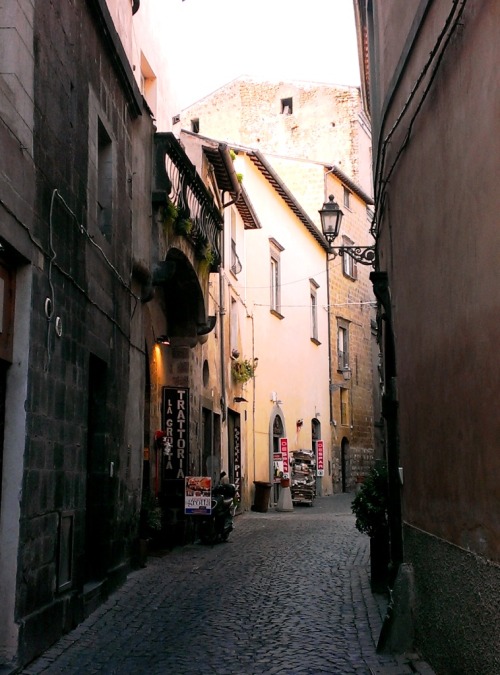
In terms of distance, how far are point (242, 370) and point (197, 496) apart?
863 cm

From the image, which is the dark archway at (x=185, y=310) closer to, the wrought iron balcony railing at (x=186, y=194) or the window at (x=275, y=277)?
the wrought iron balcony railing at (x=186, y=194)

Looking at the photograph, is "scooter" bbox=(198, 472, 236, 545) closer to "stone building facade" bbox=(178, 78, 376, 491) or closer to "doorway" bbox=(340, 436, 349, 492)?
"doorway" bbox=(340, 436, 349, 492)

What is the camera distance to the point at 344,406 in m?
34.9

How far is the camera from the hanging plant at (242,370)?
871 inches

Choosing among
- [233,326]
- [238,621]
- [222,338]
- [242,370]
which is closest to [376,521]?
[238,621]

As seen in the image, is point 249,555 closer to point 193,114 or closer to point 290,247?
point 290,247

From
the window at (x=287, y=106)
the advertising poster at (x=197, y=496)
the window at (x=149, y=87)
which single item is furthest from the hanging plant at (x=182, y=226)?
the window at (x=287, y=106)

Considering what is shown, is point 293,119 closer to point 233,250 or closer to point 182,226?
point 233,250

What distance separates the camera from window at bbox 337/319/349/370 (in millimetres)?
34781

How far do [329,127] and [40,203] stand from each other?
32.5 meters

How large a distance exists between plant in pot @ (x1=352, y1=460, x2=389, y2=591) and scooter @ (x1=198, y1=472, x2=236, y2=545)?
4777 millimetres

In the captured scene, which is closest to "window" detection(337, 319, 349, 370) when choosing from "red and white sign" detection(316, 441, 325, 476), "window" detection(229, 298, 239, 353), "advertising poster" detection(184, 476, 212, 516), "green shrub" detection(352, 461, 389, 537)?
"red and white sign" detection(316, 441, 325, 476)

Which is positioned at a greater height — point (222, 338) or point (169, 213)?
point (169, 213)

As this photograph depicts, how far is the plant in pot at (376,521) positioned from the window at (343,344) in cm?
2452
